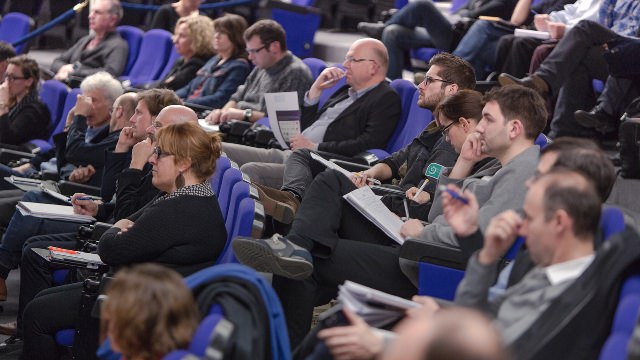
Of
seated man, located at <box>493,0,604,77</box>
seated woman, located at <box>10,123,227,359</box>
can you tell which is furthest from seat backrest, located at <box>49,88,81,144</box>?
seated woman, located at <box>10,123,227,359</box>

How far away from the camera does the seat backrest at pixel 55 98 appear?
23.1ft

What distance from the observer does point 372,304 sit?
2.93 m

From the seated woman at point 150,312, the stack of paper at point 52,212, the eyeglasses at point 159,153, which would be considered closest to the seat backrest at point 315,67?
the stack of paper at point 52,212

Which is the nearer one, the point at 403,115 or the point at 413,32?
the point at 403,115

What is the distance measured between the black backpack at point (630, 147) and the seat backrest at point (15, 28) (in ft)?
19.8

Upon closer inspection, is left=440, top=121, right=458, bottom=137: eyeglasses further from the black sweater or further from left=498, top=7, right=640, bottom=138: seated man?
left=498, top=7, right=640, bottom=138: seated man

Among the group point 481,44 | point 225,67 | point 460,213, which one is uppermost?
point 460,213

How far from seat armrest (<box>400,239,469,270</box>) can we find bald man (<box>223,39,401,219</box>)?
74.3 inches

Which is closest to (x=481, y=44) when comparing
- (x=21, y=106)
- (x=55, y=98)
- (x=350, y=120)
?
(x=350, y=120)

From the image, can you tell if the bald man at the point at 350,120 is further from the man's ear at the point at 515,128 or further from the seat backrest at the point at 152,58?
the seat backrest at the point at 152,58

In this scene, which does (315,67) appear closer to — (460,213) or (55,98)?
(55,98)

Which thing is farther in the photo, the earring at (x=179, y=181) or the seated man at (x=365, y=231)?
the earring at (x=179, y=181)

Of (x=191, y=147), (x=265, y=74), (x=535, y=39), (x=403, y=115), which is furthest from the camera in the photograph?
(x=265, y=74)

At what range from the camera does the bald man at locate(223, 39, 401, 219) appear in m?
5.53
